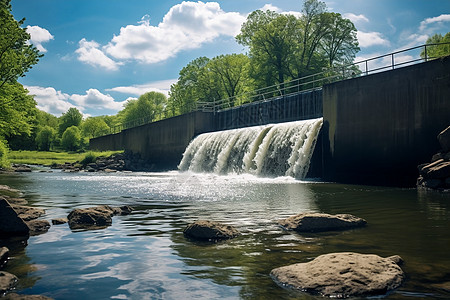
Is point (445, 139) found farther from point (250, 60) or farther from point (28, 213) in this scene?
point (250, 60)

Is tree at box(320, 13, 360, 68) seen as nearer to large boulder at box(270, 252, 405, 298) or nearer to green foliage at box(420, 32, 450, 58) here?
green foliage at box(420, 32, 450, 58)

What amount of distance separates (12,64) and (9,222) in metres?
17.5

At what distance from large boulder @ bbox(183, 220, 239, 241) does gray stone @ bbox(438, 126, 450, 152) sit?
41.0 ft

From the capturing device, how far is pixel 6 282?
165 inches

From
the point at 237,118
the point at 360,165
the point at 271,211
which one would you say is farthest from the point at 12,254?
the point at 237,118

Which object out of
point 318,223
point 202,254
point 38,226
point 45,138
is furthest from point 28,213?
point 45,138

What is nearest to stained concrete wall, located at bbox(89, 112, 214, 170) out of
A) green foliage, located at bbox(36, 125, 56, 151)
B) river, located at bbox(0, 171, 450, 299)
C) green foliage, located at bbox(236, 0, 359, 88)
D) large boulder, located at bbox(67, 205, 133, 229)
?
green foliage, located at bbox(236, 0, 359, 88)

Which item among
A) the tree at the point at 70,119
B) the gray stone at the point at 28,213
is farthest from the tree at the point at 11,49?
the tree at the point at 70,119

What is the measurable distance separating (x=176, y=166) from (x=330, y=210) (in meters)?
34.4

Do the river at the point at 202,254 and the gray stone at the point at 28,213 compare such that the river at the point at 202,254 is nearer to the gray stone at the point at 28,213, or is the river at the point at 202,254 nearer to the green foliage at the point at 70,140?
the gray stone at the point at 28,213

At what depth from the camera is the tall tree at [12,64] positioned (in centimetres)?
2130

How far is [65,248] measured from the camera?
6.18 meters

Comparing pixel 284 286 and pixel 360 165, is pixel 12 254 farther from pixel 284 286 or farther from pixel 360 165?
pixel 360 165

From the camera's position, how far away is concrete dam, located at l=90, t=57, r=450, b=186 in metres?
17.8
